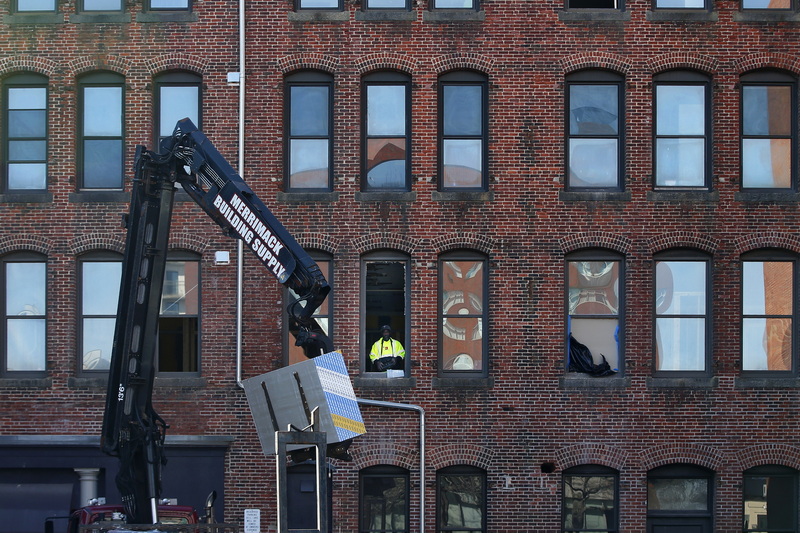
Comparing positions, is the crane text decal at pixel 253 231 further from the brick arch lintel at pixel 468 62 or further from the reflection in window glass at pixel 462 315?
the brick arch lintel at pixel 468 62

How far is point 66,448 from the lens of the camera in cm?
2145

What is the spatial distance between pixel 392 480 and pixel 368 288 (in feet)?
12.2

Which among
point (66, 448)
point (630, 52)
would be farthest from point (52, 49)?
point (630, 52)

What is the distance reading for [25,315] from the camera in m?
22.0

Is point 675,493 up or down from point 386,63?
down

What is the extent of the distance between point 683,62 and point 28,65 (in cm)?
1268

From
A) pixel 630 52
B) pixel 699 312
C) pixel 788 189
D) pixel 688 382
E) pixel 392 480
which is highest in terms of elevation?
pixel 630 52

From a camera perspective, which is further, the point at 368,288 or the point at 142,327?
the point at 368,288

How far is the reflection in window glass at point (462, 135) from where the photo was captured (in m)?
22.1

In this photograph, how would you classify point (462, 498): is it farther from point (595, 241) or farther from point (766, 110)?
point (766, 110)

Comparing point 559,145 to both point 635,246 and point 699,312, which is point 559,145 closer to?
point 635,246

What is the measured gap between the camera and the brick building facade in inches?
845

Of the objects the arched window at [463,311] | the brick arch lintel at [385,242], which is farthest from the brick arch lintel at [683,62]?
the brick arch lintel at [385,242]

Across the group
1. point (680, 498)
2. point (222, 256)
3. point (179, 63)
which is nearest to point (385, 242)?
point (222, 256)
